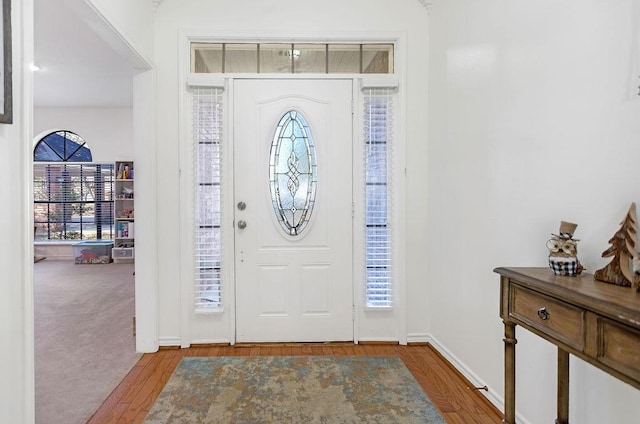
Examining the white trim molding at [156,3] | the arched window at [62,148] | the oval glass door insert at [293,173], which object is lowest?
the oval glass door insert at [293,173]

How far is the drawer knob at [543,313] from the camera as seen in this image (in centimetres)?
116

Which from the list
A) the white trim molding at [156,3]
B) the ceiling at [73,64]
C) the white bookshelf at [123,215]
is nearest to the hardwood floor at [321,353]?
the ceiling at [73,64]

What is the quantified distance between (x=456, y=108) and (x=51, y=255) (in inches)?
301

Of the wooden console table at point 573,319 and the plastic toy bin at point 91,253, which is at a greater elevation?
the wooden console table at point 573,319

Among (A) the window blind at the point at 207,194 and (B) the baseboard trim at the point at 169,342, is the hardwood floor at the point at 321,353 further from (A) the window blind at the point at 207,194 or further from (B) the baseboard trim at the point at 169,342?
(A) the window blind at the point at 207,194

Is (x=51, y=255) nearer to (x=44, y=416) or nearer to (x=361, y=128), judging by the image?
(x=44, y=416)

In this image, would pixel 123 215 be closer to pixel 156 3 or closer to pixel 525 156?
pixel 156 3

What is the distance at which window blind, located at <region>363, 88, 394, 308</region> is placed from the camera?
279 cm

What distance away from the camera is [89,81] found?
507 centimetres

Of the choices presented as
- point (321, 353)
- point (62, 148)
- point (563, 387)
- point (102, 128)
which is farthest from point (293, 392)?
point (62, 148)

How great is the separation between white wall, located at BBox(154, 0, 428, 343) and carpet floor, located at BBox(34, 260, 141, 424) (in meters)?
0.46

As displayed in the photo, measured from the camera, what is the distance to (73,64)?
440 centimetres

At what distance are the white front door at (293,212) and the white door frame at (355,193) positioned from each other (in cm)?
6

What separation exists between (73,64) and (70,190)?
350 centimetres
